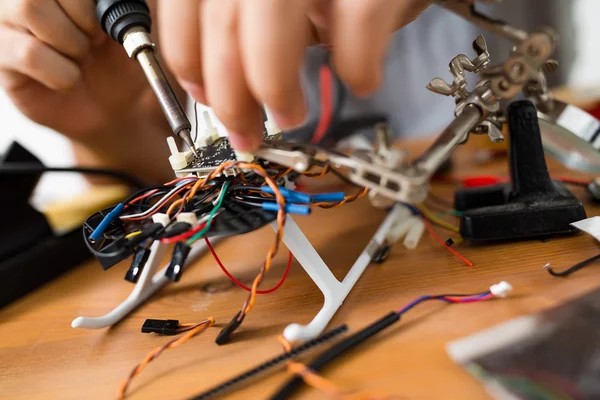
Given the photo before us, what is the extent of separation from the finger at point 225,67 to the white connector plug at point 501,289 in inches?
8.8

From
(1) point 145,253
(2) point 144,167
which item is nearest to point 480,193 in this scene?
(1) point 145,253

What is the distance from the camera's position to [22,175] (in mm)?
610

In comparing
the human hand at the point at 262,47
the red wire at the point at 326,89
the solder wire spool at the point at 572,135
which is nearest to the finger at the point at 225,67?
the human hand at the point at 262,47

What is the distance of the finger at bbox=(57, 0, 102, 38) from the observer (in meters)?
0.52

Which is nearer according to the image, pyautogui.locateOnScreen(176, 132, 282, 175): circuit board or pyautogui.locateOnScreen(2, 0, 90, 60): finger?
pyautogui.locateOnScreen(176, 132, 282, 175): circuit board

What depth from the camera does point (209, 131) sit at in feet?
1.41

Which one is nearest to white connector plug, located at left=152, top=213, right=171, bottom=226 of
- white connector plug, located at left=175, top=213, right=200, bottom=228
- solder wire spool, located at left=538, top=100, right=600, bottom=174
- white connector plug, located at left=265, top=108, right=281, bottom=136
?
white connector plug, located at left=175, top=213, right=200, bottom=228

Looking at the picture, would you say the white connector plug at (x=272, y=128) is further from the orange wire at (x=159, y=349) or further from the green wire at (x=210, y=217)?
the orange wire at (x=159, y=349)

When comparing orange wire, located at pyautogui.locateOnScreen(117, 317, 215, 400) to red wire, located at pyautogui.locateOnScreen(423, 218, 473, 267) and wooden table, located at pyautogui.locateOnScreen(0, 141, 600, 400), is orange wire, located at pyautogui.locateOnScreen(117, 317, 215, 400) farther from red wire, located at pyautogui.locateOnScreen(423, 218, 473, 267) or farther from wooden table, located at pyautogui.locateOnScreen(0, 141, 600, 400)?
red wire, located at pyautogui.locateOnScreen(423, 218, 473, 267)

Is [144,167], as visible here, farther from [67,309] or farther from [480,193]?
[480,193]

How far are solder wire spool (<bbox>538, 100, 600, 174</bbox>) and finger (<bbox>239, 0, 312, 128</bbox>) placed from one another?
12.2 inches

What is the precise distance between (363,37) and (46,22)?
448mm

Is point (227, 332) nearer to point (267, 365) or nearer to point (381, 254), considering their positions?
point (267, 365)

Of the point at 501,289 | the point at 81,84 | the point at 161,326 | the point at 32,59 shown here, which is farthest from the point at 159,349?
the point at 81,84
